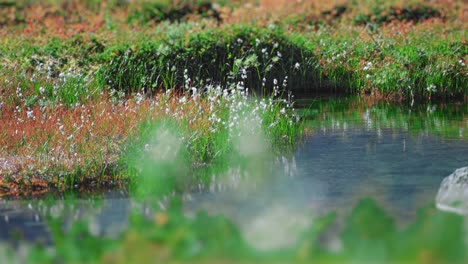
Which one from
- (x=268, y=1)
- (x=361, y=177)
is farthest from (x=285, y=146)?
(x=268, y=1)

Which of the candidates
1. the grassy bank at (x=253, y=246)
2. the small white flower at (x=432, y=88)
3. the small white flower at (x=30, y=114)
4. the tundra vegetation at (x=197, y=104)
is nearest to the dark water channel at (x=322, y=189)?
the grassy bank at (x=253, y=246)

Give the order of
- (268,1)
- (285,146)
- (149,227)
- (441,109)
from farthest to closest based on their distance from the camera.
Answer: (268,1), (441,109), (285,146), (149,227)

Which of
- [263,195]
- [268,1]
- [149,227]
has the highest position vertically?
[268,1]

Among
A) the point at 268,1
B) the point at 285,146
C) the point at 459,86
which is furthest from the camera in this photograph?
the point at 268,1

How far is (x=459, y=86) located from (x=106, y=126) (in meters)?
7.12

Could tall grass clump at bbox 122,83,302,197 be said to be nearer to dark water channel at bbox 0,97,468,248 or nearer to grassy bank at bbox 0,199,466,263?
dark water channel at bbox 0,97,468,248

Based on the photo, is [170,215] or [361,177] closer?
[170,215]

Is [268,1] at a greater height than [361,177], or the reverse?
[268,1]

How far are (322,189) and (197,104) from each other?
11.0 feet

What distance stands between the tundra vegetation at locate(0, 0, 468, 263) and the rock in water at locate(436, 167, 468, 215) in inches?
60.4

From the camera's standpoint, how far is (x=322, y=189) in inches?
352

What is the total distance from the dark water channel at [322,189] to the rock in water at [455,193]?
0.79ft

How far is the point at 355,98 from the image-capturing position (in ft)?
51.0

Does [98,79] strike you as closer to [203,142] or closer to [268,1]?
[203,142]
